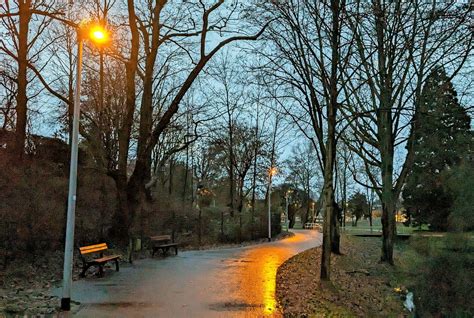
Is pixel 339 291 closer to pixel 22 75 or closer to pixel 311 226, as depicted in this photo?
pixel 22 75

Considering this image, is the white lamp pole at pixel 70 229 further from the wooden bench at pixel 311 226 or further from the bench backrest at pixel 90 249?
the wooden bench at pixel 311 226

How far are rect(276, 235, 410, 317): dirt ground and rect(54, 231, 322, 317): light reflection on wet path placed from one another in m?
0.49

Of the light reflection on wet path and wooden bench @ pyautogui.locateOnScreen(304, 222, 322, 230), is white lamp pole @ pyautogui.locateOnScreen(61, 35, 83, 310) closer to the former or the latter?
the light reflection on wet path

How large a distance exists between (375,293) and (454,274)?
4061 millimetres

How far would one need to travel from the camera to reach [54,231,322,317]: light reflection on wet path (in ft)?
27.7

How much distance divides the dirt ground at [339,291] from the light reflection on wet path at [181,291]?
19.3 inches

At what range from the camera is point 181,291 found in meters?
10.4

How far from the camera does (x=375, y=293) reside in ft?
42.3

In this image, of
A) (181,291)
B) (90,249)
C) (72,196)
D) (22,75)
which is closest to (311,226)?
(22,75)

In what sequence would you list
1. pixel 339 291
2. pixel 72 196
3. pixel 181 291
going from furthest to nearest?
pixel 339 291 → pixel 181 291 → pixel 72 196

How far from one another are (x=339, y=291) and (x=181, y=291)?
14.3 ft

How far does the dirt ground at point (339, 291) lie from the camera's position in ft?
30.8

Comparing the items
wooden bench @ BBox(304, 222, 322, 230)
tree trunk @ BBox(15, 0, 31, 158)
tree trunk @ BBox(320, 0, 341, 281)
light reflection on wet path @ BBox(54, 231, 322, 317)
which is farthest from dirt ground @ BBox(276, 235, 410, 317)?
wooden bench @ BBox(304, 222, 322, 230)

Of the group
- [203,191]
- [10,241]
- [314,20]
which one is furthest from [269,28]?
[203,191]
